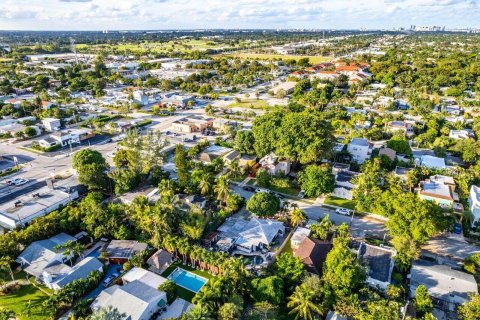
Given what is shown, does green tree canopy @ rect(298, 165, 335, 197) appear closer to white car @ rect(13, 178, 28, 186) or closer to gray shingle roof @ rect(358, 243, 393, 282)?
gray shingle roof @ rect(358, 243, 393, 282)

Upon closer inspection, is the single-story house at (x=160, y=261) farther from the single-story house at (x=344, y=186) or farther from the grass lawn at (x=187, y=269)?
Result: the single-story house at (x=344, y=186)

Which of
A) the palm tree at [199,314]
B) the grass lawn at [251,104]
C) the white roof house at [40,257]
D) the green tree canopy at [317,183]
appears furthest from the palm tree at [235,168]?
the grass lawn at [251,104]

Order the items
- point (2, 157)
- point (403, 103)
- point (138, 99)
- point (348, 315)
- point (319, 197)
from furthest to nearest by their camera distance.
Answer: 1. point (138, 99)
2. point (403, 103)
3. point (2, 157)
4. point (319, 197)
5. point (348, 315)

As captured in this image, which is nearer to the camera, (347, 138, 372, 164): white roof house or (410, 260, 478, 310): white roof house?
(410, 260, 478, 310): white roof house

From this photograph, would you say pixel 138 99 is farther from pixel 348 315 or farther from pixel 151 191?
pixel 348 315

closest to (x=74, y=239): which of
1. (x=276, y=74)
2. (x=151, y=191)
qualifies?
(x=151, y=191)

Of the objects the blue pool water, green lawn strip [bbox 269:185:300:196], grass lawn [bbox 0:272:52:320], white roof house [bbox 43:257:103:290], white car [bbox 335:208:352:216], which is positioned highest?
green lawn strip [bbox 269:185:300:196]

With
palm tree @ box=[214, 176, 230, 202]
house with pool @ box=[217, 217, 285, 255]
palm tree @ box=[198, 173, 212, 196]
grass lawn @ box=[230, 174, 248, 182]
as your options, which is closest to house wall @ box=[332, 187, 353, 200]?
house with pool @ box=[217, 217, 285, 255]
